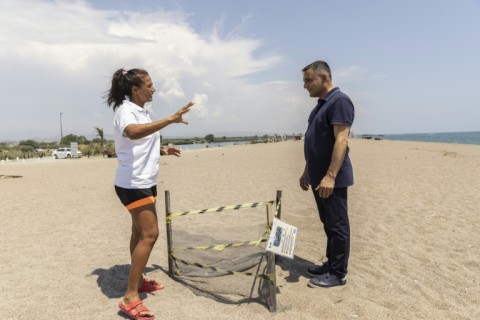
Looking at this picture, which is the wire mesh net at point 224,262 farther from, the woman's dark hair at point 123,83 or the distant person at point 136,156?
the woman's dark hair at point 123,83

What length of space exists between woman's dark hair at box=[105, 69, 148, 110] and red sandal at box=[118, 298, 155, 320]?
1.74 m

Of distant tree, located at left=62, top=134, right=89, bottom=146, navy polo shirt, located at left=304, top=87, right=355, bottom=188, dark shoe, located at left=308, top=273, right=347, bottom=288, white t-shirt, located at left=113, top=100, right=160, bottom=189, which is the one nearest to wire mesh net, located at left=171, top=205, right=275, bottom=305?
dark shoe, located at left=308, top=273, right=347, bottom=288

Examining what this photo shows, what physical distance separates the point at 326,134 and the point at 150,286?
Answer: 2.36 meters

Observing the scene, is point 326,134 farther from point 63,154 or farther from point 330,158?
point 63,154

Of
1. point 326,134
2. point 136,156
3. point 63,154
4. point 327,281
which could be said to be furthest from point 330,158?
point 63,154

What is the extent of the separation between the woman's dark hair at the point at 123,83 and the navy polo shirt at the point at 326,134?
5.52 feet

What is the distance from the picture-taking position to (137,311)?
3102mm

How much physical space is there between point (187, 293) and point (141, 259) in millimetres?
836

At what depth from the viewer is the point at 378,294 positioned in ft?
11.8

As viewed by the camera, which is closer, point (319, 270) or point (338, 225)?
point (338, 225)

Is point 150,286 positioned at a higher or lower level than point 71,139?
lower

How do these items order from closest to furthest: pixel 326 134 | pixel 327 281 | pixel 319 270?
pixel 326 134
pixel 327 281
pixel 319 270

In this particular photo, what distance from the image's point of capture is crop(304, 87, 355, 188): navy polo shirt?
3.34m

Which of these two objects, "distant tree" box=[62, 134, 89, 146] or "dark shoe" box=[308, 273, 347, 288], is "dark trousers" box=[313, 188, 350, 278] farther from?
"distant tree" box=[62, 134, 89, 146]
